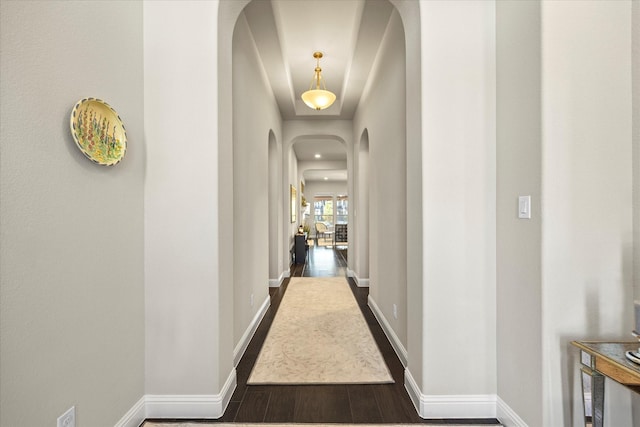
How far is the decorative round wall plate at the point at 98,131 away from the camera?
50.5 inches

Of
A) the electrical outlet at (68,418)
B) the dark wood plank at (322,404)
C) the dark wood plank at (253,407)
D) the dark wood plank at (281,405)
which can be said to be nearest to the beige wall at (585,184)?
the dark wood plank at (322,404)

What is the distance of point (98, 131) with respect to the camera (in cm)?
A: 140

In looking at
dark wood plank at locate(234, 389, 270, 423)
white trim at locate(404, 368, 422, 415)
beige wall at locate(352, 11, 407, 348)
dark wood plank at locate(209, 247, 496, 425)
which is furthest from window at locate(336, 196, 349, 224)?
dark wood plank at locate(234, 389, 270, 423)

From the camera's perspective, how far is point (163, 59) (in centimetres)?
178

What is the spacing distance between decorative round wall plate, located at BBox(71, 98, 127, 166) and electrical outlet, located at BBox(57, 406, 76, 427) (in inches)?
42.5

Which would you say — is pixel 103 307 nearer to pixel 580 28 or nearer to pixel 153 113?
pixel 153 113

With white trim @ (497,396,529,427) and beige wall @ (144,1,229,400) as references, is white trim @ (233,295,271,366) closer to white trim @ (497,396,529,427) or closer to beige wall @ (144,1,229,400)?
beige wall @ (144,1,229,400)

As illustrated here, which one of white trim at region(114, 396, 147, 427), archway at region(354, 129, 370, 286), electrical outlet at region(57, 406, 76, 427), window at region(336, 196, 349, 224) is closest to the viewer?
electrical outlet at region(57, 406, 76, 427)

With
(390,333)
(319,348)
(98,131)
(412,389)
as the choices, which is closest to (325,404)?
(412,389)

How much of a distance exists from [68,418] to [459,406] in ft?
6.44

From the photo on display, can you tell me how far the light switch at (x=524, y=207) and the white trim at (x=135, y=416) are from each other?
92.4 inches

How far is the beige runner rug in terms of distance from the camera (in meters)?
2.20

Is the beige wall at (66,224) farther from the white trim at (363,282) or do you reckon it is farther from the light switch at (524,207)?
the white trim at (363,282)

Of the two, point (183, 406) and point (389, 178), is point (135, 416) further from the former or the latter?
point (389, 178)
